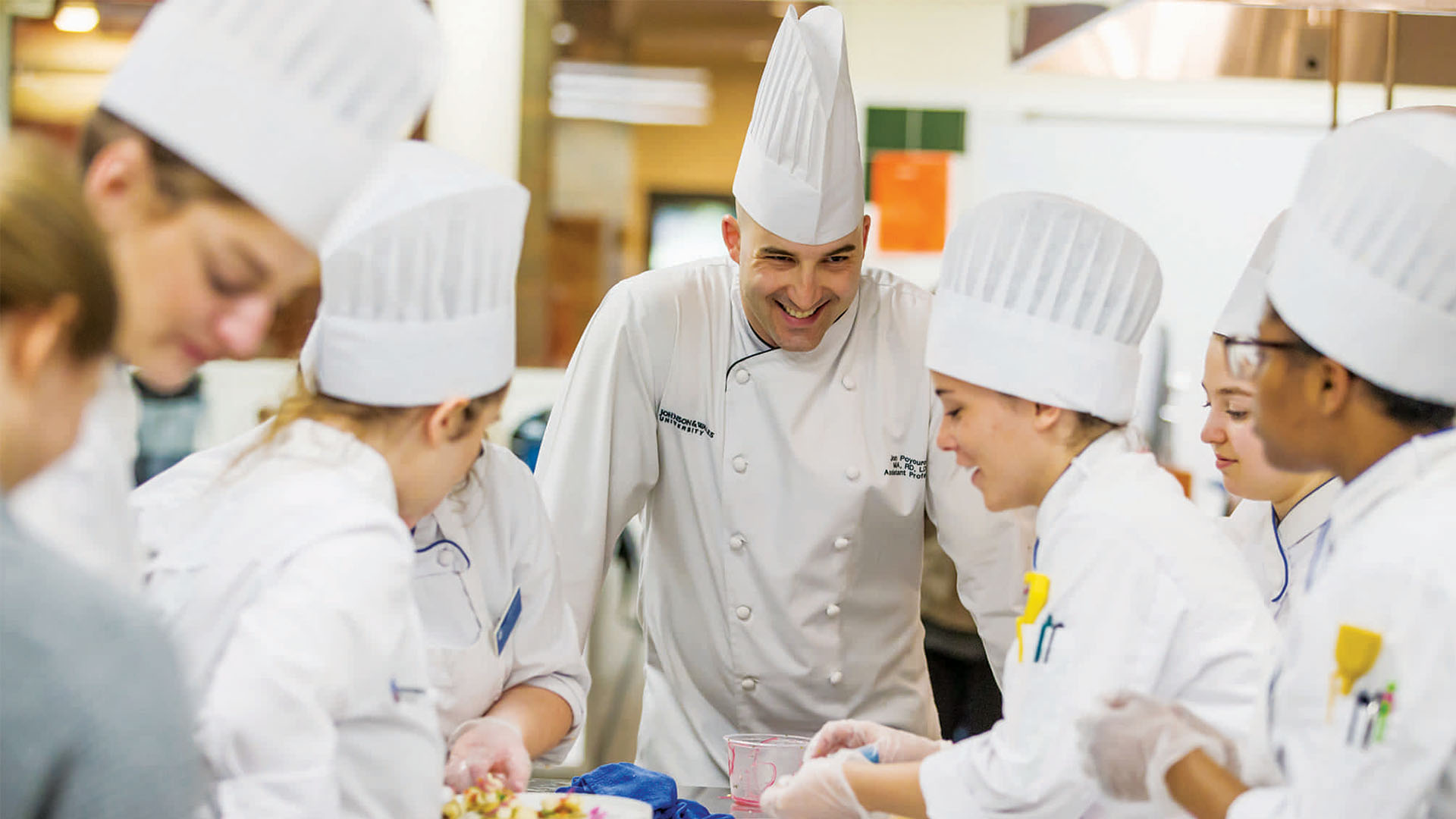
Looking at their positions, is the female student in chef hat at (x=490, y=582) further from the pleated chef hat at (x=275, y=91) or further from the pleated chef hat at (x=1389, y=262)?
the pleated chef hat at (x=1389, y=262)

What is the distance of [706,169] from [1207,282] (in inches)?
89.8

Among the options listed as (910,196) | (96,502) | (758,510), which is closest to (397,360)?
(96,502)

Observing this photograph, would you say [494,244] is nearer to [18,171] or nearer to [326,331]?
[326,331]

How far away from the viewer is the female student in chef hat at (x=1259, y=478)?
1.90 meters

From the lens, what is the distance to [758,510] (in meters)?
Result: 2.05

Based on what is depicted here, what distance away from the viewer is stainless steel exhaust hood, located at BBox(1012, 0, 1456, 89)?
91.4 inches

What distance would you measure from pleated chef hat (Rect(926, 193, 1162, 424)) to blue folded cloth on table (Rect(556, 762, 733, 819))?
24.2 inches

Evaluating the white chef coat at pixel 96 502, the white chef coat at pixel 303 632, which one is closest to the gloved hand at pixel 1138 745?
the white chef coat at pixel 303 632

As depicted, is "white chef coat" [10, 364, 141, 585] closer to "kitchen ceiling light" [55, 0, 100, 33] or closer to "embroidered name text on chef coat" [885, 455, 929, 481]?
"embroidered name text on chef coat" [885, 455, 929, 481]

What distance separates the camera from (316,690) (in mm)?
1047

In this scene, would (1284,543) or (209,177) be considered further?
(1284,543)

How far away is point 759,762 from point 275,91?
99 centimetres

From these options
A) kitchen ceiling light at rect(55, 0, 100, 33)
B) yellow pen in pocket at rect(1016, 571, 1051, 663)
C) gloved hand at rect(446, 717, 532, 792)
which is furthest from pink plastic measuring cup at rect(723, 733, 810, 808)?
kitchen ceiling light at rect(55, 0, 100, 33)

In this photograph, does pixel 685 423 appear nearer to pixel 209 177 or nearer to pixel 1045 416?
pixel 1045 416
